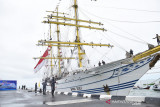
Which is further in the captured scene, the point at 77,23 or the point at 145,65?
the point at 77,23

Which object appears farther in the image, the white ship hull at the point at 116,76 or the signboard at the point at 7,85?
the signboard at the point at 7,85

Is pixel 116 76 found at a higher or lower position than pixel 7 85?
higher

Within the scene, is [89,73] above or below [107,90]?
above

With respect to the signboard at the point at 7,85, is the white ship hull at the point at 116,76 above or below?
above

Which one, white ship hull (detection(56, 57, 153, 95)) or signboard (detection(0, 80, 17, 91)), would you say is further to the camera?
signboard (detection(0, 80, 17, 91))

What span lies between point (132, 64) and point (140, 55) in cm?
148

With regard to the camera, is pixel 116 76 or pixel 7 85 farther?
pixel 7 85

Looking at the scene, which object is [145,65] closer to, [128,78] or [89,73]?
[128,78]

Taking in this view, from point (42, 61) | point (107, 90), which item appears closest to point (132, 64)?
point (107, 90)

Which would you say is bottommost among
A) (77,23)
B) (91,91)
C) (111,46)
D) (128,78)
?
(91,91)

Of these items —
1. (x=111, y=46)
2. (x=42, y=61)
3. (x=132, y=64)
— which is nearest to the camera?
(x=132, y=64)

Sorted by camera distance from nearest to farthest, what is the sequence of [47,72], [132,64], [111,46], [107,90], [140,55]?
[140,55] → [132,64] → [107,90] → [111,46] → [47,72]

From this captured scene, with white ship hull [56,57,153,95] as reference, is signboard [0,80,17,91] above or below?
below

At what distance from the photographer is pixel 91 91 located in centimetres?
1445
